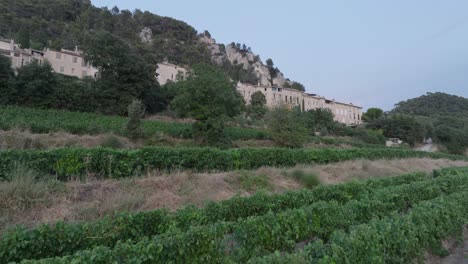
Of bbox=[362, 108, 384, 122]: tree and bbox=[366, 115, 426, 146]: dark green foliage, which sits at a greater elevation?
bbox=[362, 108, 384, 122]: tree

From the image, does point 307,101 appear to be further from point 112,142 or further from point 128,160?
point 128,160

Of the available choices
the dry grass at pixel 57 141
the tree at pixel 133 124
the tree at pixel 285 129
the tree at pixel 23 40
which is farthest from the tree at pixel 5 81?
the tree at pixel 23 40

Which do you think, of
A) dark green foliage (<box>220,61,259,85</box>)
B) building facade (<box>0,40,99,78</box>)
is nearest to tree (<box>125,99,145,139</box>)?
building facade (<box>0,40,99,78</box>)

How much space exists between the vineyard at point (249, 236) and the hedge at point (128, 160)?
7.24m

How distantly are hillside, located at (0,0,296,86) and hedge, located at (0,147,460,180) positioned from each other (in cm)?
4297

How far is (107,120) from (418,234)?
3524 centimetres

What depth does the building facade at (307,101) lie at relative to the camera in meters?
97.2

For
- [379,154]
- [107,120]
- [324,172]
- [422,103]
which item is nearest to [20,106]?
[107,120]

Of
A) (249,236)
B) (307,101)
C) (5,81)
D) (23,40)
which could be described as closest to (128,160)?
(249,236)

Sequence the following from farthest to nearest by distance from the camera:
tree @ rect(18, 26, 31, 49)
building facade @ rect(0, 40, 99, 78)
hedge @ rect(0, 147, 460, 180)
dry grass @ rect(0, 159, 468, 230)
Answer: tree @ rect(18, 26, 31, 49)
building facade @ rect(0, 40, 99, 78)
hedge @ rect(0, 147, 460, 180)
dry grass @ rect(0, 159, 468, 230)

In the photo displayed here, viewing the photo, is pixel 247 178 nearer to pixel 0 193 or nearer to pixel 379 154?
pixel 0 193

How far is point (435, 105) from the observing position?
124125 millimetres

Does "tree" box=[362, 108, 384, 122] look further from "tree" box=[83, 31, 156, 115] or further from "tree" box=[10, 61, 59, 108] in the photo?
"tree" box=[10, 61, 59, 108]

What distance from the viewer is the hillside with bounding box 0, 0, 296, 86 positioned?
78894mm
